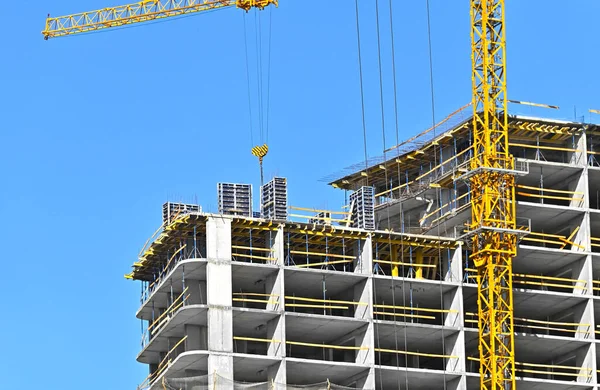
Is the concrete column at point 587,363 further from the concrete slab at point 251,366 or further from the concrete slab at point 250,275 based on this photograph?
the concrete slab at point 250,275

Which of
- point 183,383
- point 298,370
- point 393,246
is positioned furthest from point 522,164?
point 183,383

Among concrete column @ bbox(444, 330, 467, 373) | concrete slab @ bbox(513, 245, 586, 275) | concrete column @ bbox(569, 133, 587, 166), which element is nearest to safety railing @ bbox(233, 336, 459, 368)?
concrete column @ bbox(444, 330, 467, 373)

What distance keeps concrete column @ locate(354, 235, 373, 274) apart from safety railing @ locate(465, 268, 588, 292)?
8.14 metres

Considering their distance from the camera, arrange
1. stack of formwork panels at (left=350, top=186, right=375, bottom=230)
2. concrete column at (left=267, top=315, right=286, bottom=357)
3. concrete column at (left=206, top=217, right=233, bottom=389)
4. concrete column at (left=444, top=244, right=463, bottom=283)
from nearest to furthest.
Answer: concrete column at (left=206, top=217, right=233, bottom=389)
concrete column at (left=267, top=315, right=286, bottom=357)
stack of formwork panels at (left=350, top=186, right=375, bottom=230)
concrete column at (left=444, top=244, right=463, bottom=283)

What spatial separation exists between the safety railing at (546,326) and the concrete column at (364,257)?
922 cm

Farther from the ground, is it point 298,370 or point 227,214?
point 227,214

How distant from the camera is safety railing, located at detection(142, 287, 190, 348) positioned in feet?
368

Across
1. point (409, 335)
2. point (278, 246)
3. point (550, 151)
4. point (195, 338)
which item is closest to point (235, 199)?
point (278, 246)

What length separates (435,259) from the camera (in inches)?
4690

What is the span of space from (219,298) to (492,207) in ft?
71.5

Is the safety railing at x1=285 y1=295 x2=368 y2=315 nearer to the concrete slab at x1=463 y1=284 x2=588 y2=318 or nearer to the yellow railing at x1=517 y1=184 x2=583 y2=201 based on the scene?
the concrete slab at x1=463 y1=284 x2=588 y2=318

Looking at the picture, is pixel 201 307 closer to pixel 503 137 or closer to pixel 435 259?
pixel 435 259

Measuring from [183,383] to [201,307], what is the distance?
5.13m

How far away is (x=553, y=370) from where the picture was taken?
123938mm
